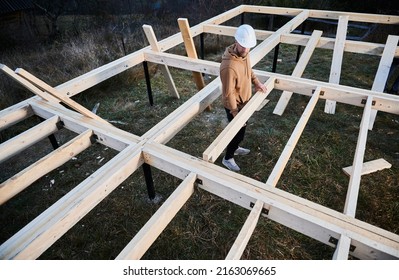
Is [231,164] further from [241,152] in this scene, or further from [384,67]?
[384,67]

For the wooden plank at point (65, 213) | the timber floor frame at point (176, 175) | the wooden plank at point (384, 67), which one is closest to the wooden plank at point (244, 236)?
the timber floor frame at point (176, 175)

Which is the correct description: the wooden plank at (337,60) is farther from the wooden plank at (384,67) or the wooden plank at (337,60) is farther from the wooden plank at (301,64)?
the wooden plank at (384,67)

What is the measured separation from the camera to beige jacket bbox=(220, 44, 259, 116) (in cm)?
306

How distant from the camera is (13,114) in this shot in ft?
10.9

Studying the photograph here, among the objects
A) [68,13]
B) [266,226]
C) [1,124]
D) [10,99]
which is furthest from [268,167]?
[68,13]

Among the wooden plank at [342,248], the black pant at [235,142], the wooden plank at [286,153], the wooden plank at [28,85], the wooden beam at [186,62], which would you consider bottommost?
the black pant at [235,142]

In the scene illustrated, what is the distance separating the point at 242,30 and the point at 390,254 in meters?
2.41

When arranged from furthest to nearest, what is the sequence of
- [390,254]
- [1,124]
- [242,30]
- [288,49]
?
1. [288,49]
2. [1,124]
3. [242,30]
4. [390,254]

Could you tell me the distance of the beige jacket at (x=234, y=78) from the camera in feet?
10.0

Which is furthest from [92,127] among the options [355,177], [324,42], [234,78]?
[324,42]

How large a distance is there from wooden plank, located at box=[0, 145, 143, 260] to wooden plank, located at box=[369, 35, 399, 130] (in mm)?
4248

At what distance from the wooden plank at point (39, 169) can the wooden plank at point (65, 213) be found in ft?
1.92

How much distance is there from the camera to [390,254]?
175 centimetres

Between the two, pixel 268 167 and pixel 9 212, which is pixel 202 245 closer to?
pixel 268 167
